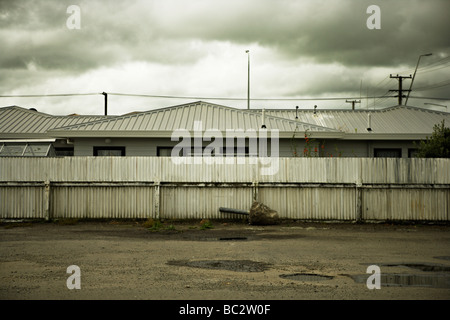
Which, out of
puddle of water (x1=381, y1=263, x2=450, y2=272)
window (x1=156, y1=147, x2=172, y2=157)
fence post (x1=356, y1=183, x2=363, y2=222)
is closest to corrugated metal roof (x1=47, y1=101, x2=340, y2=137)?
window (x1=156, y1=147, x2=172, y2=157)

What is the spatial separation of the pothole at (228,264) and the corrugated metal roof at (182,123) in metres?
10.5

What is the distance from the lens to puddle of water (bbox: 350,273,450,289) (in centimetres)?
683

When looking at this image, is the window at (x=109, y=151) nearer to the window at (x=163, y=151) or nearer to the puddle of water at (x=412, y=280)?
the window at (x=163, y=151)

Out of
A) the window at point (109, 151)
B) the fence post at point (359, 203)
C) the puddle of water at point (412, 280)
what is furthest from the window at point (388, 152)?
the puddle of water at point (412, 280)

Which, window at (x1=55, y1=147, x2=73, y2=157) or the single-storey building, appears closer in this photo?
the single-storey building

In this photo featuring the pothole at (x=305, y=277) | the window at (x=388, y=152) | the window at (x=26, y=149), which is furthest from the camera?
the window at (x=388, y=152)

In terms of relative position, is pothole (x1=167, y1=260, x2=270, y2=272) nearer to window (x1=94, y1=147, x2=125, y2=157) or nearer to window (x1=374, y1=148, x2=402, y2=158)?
window (x1=94, y1=147, x2=125, y2=157)

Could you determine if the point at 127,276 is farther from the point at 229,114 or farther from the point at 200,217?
the point at 229,114

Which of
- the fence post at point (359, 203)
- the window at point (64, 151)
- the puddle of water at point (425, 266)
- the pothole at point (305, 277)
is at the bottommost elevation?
the puddle of water at point (425, 266)

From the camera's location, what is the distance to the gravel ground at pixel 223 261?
6422mm

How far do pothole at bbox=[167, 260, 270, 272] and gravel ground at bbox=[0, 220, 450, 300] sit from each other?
0.06ft

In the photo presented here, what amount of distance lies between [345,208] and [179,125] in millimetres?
7797

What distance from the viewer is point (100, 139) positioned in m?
19.7
